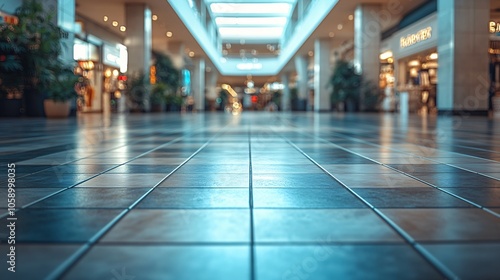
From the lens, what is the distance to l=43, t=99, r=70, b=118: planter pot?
712 inches

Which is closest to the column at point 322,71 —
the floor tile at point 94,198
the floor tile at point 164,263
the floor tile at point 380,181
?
the floor tile at point 380,181

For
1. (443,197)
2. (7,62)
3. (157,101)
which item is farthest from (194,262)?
(157,101)

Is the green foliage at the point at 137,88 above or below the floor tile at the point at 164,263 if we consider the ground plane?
above

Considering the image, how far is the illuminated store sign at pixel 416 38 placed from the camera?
961 inches

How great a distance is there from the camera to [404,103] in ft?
87.0

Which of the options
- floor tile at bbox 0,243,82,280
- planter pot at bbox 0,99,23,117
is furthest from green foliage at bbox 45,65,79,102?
floor tile at bbox 0,243,82,280

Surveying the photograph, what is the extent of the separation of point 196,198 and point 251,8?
3614 cm

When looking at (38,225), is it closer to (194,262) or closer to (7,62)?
(194,262)

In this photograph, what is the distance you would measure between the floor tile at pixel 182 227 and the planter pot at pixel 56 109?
1704cm

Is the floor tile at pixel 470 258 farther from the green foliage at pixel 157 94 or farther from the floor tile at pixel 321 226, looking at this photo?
the green foliage at pixel 157 94

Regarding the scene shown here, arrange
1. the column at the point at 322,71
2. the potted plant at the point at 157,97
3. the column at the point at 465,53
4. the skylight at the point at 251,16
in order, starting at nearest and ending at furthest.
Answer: the column at the point at 465,53 < the potted plant at the point at 157,97 < the column at the point at 322,71 < the skylight at the point at 251,16

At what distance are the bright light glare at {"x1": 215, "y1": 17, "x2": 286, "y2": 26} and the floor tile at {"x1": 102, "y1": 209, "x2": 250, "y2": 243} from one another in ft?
132

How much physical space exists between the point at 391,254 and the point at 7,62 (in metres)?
15.5

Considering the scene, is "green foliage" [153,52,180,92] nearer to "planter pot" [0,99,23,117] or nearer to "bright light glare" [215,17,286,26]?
"bright light glare" [215,17,286,26]
